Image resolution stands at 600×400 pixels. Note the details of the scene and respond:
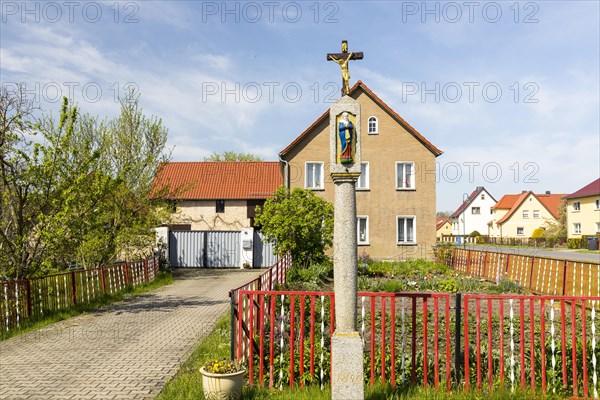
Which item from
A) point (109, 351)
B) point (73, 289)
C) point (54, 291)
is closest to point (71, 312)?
point (54, 291)

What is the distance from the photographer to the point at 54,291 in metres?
12.3

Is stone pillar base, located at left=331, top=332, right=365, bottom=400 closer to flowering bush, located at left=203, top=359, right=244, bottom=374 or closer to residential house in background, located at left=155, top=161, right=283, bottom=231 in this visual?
flowering bush, located at left=203, top=359, right=244, bottom=374

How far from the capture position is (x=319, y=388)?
242 inches

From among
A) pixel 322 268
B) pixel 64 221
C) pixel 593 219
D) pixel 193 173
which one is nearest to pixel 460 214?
pixel 593 219

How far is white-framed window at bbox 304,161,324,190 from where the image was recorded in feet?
81.3

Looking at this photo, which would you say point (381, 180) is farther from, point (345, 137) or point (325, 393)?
point (325, 393)

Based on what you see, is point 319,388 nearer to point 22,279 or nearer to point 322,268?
point 22,279

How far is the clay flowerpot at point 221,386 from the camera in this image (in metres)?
5.73

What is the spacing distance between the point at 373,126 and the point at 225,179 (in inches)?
521

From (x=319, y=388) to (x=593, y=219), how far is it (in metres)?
51.0

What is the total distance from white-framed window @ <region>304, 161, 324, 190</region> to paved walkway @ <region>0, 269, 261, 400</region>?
11291 mm

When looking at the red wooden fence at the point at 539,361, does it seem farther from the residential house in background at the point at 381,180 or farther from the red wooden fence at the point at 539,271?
the residential house in background at the point at 381,180

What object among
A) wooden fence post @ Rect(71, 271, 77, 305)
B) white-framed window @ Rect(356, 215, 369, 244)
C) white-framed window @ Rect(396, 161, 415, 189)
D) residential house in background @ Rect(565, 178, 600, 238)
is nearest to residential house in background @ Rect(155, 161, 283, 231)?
white-framed window @ Rect(356, 215, 369, 244)

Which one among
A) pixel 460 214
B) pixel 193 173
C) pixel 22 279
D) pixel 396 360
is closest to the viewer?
pixel 396 360
